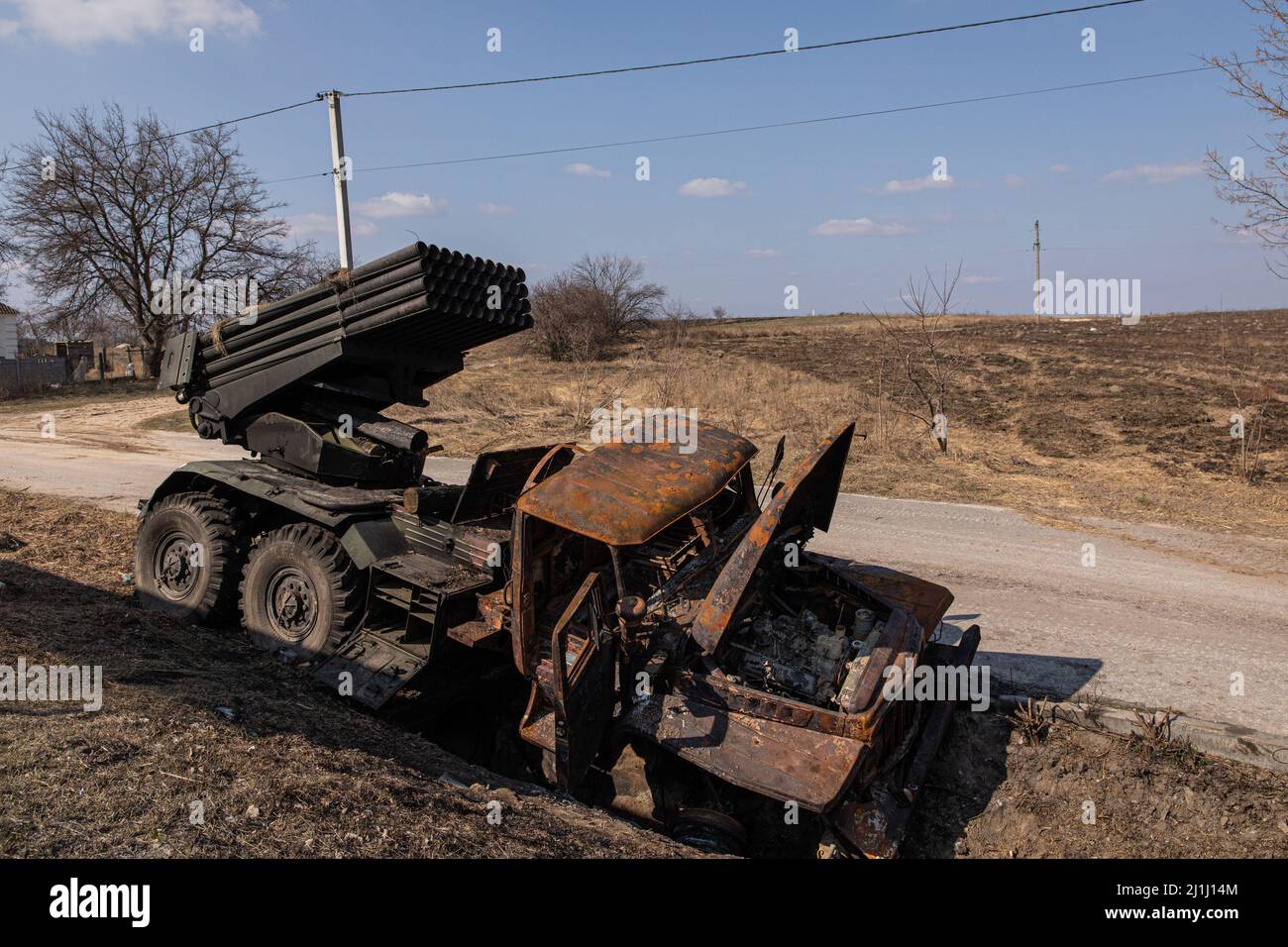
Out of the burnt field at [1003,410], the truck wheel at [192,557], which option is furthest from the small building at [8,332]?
the truck wheel at [192,557]

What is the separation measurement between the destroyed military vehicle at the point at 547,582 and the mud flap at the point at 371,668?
19 millimetres

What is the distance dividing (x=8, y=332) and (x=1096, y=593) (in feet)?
148

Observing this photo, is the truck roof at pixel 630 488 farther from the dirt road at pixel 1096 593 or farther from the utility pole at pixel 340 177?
the utility pole at pixel 340 177

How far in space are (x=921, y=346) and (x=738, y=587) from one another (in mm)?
32995

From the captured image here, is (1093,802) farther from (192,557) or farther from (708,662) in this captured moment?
(192,557)

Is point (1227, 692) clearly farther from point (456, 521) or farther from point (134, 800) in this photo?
point (134, 800)

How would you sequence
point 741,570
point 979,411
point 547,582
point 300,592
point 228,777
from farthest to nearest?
point 979,411 → point 300,592 → point 547,582 → point 741,570 → point 228,777

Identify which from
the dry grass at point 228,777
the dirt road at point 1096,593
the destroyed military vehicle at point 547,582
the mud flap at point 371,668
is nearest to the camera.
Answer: the dry grass at point 228,777

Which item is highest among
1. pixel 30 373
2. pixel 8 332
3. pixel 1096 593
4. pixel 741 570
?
pixel 8 332

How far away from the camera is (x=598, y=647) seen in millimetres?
4160

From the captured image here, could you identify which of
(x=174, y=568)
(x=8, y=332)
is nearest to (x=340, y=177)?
(x=174, y=568)

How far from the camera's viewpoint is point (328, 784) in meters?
3.71

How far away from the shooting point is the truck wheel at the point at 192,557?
6.41 m

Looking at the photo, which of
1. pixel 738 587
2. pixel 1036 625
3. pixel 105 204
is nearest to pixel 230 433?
pixel 738 587
